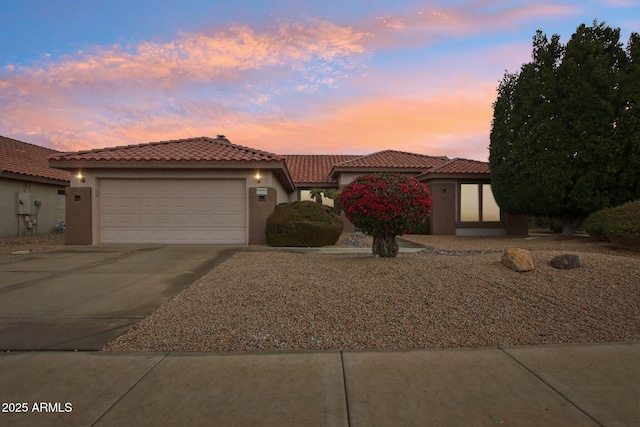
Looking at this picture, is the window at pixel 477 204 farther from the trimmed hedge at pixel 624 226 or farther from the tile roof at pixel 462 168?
the trimmed hedge at pixel 624 226

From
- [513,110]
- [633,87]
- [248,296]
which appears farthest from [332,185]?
[248,296]

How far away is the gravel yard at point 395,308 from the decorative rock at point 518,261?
0.14 meters

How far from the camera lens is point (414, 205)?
7.57m

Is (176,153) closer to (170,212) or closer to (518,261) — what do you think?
(170,212)

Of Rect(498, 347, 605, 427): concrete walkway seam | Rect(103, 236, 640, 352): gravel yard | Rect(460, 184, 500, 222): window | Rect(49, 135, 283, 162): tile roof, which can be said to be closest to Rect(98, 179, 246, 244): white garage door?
Rect(49, 135, 283, 162): tile roof

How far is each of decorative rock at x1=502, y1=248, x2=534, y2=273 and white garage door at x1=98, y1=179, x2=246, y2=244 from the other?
28.1 feet

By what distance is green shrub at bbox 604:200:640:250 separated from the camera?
9.62 meters

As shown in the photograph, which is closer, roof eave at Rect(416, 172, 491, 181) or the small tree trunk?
the small tree trunk

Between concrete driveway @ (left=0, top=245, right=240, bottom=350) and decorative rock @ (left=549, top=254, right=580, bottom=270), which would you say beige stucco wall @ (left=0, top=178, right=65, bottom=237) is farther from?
decorative rock @ (left=549, top=254, right=580, bottom=270)

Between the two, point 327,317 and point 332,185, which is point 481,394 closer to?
point 327,317

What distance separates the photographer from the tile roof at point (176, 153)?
40.3 feet

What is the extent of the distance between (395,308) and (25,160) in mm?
21107

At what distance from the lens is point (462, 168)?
18828 mm

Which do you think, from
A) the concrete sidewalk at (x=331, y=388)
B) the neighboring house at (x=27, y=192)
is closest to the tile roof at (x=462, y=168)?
the concrete sidewalk at (x=331, y=388)
